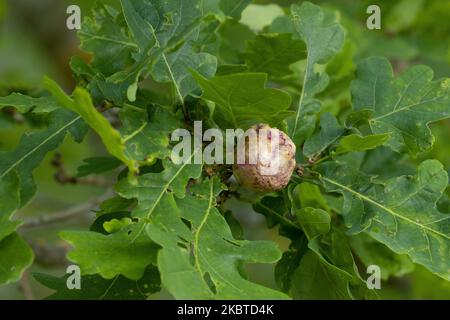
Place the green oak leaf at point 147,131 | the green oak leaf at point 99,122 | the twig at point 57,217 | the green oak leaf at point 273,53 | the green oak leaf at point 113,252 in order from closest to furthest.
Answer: the green oak leaf at point 99,122 < the green oak leaf at point 113,252 < the green oak leaf at point 147,131 < the green oak leaf at point 273,53 < the twig at point 57,217

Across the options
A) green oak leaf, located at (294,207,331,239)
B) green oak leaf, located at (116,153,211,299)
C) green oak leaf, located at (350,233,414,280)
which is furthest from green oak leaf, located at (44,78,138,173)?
green oak leaf, located at (350,233,414,280)

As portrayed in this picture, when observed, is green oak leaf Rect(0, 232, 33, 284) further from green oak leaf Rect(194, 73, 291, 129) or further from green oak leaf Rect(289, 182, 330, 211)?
green oak leaf Rect(289, 182, 330, 211)

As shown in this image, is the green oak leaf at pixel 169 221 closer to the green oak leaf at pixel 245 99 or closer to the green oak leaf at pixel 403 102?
the green oak leaf at pixel 245 99

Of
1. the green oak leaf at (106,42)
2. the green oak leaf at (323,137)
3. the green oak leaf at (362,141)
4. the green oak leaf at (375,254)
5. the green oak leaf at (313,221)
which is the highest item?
the green oak leaf at (106,42)

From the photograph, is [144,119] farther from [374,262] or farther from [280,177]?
[374,262]

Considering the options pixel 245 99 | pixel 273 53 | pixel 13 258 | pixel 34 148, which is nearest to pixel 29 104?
pixel 34 148

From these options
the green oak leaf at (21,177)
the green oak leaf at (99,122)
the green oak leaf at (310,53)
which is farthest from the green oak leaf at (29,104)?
the green oak leaf at (310,53)

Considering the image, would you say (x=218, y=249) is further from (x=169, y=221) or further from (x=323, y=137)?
(x=323, y=137)
